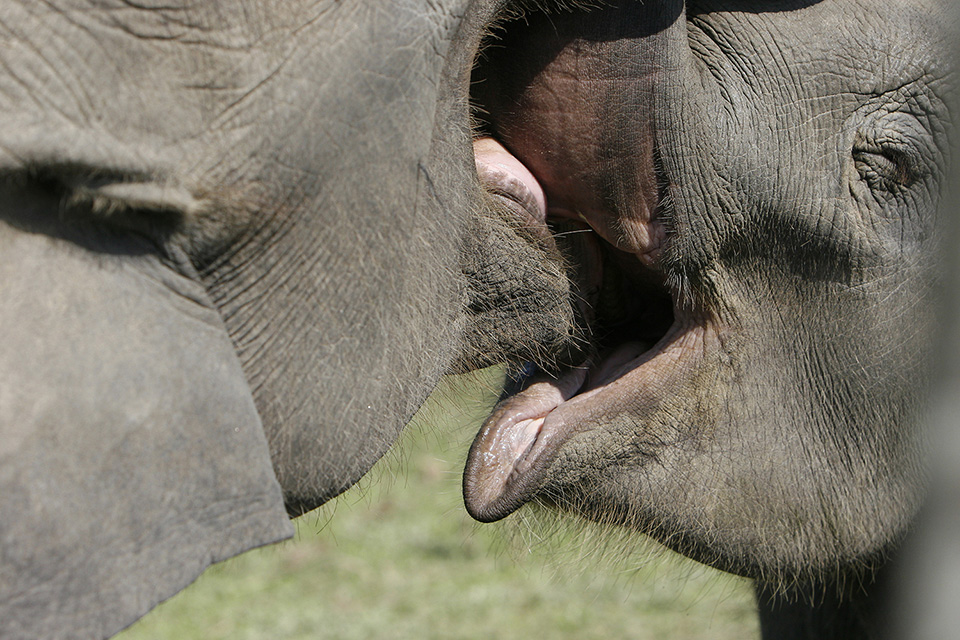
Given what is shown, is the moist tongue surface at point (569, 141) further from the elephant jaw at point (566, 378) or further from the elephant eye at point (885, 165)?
the elephant eye at point (885, 165)

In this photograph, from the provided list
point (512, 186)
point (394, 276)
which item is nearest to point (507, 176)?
point (512, 186)

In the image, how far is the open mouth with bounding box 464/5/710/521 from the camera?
1487mm

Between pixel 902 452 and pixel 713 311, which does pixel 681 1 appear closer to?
pixel 713 311

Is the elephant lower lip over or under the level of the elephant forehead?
under

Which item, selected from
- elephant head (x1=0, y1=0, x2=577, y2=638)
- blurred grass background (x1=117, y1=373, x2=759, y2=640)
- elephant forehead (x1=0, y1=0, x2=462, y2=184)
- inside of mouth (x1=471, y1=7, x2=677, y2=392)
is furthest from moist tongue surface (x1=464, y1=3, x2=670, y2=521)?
blurred grass background (x1=117, y1=373, x2=759, y2=640)

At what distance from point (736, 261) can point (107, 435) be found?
3.14 feet

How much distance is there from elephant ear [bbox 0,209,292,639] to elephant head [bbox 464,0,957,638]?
0.55 metres

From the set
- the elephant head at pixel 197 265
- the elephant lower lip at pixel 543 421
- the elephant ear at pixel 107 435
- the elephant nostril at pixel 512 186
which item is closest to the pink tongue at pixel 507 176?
the elephant nostril at pixel 512 186

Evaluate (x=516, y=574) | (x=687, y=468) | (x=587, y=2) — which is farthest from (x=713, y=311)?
(x=516, y=574)

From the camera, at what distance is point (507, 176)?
5.07 feet

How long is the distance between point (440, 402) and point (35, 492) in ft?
2.55

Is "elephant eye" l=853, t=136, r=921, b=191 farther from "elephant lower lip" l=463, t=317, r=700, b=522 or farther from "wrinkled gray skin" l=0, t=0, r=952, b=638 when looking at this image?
"elephant lower lip" l=463, t=317, r=700, b=522

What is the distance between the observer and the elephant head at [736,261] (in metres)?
1.52

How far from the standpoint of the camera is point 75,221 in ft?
3.69
